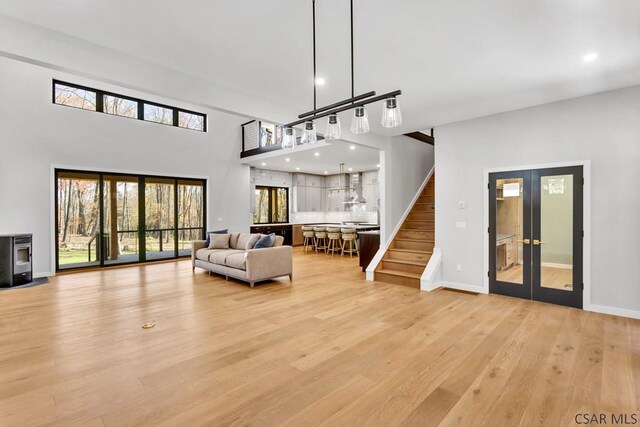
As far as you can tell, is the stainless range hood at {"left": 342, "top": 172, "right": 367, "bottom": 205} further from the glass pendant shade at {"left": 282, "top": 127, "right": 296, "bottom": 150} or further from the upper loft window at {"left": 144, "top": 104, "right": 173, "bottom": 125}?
the glass pendant shade at {"left": 282, "top": 127, "right": 296, "bottom": 150}

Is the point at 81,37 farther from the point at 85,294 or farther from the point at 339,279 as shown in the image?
the point at 339,279

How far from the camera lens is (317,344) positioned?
10.4 ft

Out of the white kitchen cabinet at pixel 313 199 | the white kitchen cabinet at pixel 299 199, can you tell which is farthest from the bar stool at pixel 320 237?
the white kitchen cabinet at pixel 313 199

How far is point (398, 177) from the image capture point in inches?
264

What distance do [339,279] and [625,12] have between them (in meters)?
5.11

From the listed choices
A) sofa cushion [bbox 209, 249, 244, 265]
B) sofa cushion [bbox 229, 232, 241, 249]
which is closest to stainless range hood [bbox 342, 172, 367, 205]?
sofa cushion [bbox 229, 232, 241, 249]

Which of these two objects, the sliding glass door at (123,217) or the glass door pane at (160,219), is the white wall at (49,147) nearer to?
the sliding glass door at (123,217)

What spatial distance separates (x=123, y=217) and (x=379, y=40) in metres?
7.53

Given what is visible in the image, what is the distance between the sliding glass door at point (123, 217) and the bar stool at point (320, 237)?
11.3 feet

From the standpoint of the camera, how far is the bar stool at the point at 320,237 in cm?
982

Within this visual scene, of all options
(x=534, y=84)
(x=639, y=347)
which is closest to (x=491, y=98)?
(x=534, y=84)

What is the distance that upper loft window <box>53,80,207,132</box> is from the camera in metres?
6.94

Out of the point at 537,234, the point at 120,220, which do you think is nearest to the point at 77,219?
the point at 120,220

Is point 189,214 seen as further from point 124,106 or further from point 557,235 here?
point 557,235
